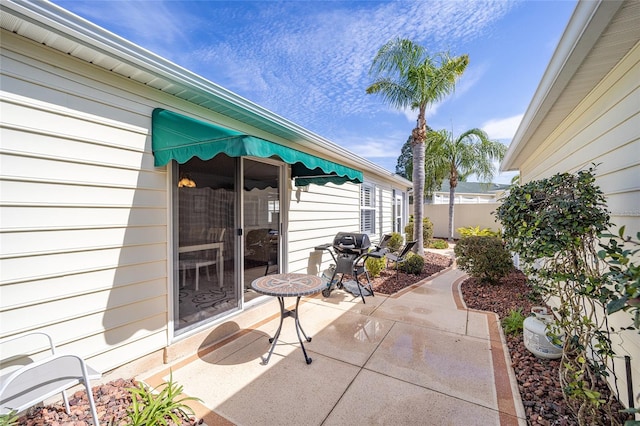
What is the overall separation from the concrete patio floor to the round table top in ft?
2.70

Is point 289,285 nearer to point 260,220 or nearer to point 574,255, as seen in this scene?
point 260,220

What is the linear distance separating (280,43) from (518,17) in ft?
15.7

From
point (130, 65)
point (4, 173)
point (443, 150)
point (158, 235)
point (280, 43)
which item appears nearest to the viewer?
point (4, 173)

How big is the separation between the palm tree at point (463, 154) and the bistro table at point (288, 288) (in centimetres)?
1314

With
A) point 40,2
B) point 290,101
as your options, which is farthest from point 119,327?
point 290,101

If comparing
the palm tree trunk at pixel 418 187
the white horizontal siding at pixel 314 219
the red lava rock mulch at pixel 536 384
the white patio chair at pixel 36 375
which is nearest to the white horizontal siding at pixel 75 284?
the white patio chair at pixel 36 375

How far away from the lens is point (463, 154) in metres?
14.2

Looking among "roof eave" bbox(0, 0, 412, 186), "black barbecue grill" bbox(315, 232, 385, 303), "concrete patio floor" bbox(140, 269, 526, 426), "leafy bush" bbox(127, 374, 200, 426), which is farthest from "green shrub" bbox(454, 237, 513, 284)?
"leafy bush" bbox(127, 374, 200, 426)

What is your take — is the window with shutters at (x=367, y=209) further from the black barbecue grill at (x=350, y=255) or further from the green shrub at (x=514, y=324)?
the green shrub at (x=514, y=324)

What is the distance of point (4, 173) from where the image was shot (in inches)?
80.4

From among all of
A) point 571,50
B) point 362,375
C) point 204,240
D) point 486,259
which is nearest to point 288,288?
point 362,375

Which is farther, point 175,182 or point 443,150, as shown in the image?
point 443,150

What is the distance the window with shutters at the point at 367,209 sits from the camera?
890cm

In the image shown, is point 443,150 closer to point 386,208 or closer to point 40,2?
point 386,208
